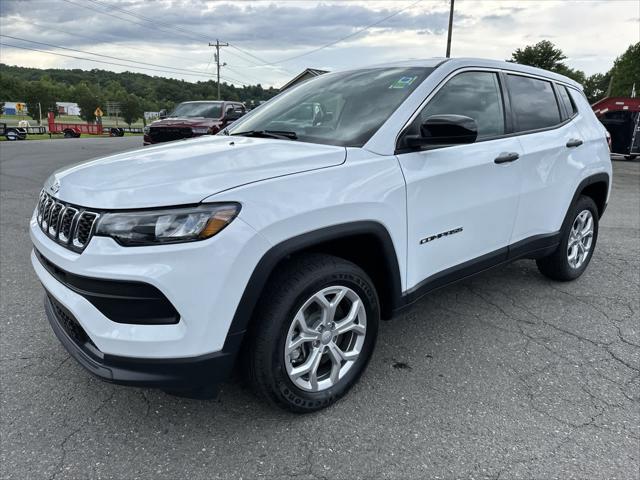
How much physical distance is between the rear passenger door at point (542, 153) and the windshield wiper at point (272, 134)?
1.61 m

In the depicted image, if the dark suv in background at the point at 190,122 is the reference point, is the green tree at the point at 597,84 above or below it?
above

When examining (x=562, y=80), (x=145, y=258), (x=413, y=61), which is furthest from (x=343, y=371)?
(x=562, y=80)

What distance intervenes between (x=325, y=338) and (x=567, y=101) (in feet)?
10.4

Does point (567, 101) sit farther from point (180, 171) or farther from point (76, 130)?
point (76, 130)

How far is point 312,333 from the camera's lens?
2375 millimetres

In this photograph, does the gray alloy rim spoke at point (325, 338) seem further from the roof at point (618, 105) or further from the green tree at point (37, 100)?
the green tree at point (37, 100)

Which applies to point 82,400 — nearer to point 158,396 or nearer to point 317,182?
point 158,396

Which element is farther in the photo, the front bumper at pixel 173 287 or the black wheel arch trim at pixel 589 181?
the black wheel arch trim at pixel 589 181

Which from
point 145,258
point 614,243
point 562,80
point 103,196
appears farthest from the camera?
point 614,243

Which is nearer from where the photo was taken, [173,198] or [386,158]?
[173,198]

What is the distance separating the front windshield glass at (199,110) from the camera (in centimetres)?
1391

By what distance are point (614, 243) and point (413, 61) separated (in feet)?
13.6

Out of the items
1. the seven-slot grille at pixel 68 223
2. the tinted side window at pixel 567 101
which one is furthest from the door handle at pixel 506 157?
the seven-slot grille at pixel 68 223

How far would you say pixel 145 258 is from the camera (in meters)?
1.88
